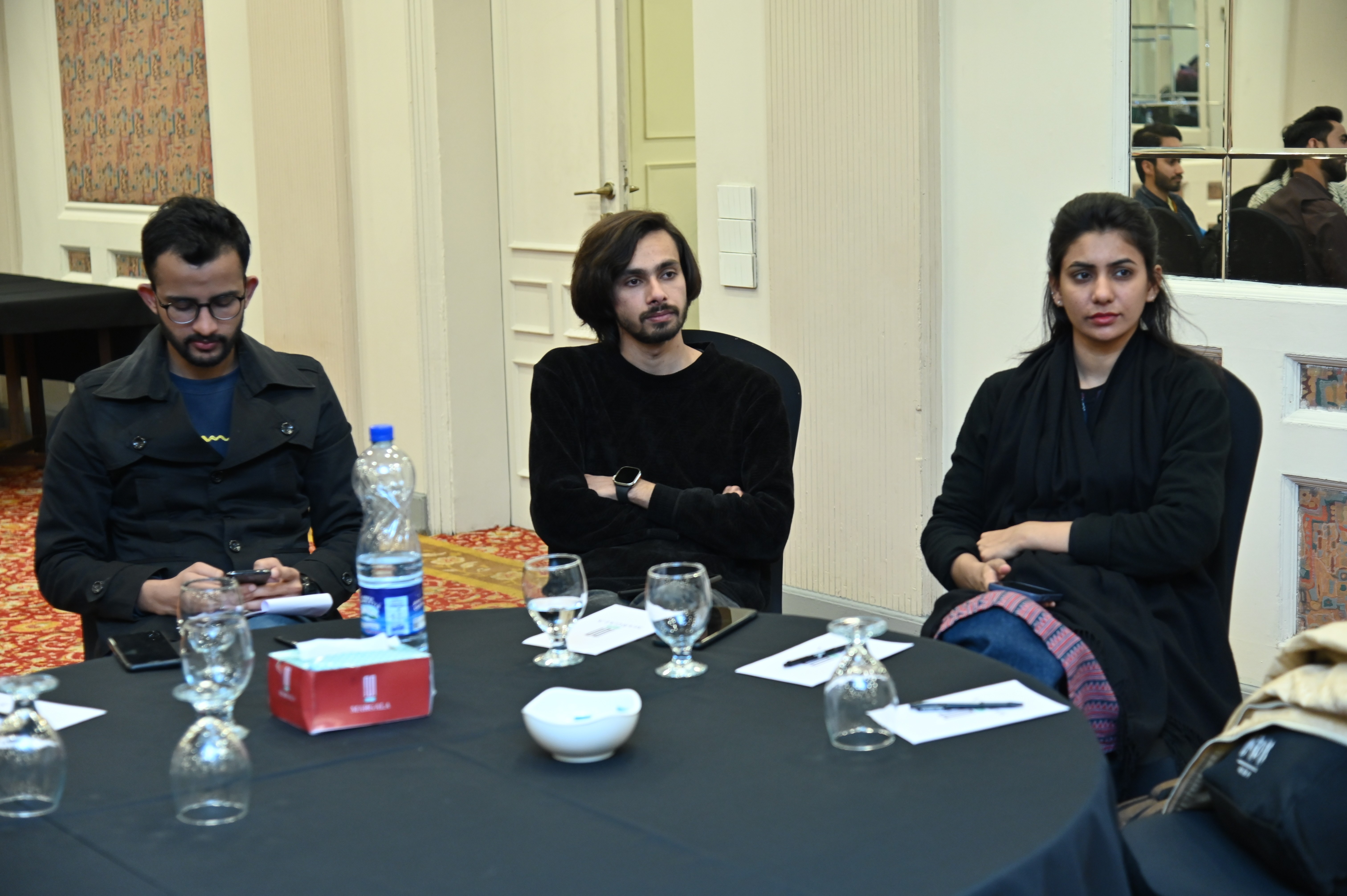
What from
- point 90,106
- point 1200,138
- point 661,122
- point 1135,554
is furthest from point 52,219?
point 1135,554

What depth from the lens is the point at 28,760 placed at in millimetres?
1514

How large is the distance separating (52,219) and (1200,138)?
7.63 metres

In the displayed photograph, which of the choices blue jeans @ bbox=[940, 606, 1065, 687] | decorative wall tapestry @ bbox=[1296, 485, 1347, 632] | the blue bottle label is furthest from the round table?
decorative wall tapestry @ bbox=[1296, 485, 1347, 632]

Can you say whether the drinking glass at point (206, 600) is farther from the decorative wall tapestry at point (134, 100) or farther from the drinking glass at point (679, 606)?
the decorative wall tapestry at point (134, 100)

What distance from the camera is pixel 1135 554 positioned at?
2531 mm

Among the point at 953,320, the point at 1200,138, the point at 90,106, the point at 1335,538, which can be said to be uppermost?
the point at 90,106

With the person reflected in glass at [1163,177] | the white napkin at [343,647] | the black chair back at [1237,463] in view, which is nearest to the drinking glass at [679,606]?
the white napkin at [343,647]

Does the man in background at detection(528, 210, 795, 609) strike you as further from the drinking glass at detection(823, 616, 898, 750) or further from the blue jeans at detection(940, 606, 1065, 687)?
the drinking glass at detection(823, 616, 898, 750)


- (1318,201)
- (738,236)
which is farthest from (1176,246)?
(738,236)

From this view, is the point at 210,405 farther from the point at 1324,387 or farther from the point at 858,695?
the point at 1324,387

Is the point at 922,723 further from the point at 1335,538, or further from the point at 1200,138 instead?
the point at 1200,138

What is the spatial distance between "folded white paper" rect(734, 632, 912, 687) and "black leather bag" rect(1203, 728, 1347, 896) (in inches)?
18.6

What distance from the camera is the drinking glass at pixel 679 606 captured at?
1884 mm

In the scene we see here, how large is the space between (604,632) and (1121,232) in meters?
1.25
